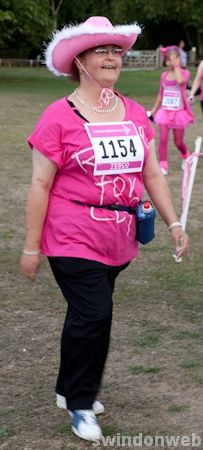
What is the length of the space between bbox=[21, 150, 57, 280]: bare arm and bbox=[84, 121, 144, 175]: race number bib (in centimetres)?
21

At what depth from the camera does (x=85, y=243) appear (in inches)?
143

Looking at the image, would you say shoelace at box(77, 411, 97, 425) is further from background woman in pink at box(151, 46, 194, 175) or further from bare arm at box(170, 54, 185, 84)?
bare arm at box(170, 54, 185, 84)

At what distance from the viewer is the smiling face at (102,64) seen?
11.8 feet

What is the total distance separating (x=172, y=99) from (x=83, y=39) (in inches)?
299

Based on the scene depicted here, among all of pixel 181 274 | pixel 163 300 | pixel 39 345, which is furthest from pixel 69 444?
pixel 181 274

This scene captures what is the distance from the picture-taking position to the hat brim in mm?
3561

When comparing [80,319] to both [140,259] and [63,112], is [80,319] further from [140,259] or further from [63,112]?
[140,259]

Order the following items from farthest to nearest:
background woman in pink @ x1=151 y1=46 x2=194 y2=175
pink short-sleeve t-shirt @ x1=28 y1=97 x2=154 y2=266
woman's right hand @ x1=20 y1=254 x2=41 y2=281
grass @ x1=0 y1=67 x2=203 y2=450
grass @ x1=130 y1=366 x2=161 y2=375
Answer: background woman in pink @ x1=151 y1=46 x2=194 y2=175 → grass @ x1=130 y1=366 x2=161 y2=375 → grass @ x1=0 y1=67 x2=203 y2=450 → woman's right hand @ x1=20 y1=254 x2=41 y2=281 → pink short-sleeve t-shirt @ x1=28 y1=97 x2=154 y2=266

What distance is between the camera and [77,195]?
3.61 meters

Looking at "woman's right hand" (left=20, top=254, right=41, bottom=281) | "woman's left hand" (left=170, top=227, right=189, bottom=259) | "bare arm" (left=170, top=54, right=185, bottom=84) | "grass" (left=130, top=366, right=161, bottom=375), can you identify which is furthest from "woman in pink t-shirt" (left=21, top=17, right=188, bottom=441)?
"bare arm" (left=170, top=54, right=185, bottom=84)

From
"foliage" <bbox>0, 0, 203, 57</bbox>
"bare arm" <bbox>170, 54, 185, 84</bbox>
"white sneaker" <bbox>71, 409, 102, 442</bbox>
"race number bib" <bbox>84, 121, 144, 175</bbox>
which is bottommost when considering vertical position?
"foliage" <bbox>0, 0, 203, 57</bbox>

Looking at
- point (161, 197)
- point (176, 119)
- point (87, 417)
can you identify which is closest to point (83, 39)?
point (161, 197)

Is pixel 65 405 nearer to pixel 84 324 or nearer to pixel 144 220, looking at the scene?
pixel 84 324

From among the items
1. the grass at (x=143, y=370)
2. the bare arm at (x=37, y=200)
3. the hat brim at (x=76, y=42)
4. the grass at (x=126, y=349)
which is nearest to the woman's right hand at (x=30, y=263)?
the bare arm at (x=37, y=200)
